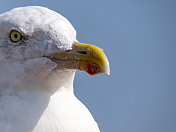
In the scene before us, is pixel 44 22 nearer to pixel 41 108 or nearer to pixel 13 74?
pixel 13 74

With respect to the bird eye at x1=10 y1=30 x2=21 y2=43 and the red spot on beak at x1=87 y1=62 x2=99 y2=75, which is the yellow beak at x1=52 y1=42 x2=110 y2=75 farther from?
the bird eye at x1=10 y1=30 x2=21 y2=43

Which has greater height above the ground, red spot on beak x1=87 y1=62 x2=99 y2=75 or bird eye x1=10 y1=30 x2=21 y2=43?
bird eye x1=10 y1=30 x2=21 y2=43

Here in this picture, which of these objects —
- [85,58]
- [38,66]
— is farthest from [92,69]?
[38,66]

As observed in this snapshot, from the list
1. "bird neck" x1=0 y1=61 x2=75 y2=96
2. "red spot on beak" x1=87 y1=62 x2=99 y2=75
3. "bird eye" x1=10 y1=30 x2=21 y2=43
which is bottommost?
"bird neck" x1=0 y1=61 x2=75 y2=96

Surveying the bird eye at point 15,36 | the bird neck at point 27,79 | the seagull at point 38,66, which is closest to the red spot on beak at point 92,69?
the seagull at point 38,66

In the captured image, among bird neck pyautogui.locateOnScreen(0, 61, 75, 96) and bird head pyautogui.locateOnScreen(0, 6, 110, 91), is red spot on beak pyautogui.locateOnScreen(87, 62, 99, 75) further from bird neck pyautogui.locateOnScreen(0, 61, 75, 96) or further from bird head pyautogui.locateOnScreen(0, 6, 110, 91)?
bird neck pyautogui.locateOnScreen(0, 61, 75, 96)

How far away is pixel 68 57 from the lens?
226 centimetres

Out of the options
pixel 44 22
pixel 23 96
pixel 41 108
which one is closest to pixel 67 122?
pixel 41 108

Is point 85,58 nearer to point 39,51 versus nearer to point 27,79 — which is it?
point 39,51

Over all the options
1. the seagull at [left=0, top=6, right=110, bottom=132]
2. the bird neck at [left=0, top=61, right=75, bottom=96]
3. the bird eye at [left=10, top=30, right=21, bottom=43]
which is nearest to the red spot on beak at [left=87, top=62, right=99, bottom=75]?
the seagull at [left=0, top=6, right=110, bottom=132]

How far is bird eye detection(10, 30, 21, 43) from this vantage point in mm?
2293

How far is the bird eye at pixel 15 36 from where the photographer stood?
2293 mm

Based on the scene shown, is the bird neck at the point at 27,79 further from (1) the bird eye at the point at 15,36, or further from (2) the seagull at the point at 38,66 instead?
(1) the bird eye at the point at 15,36

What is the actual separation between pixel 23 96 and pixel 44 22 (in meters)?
0.53
